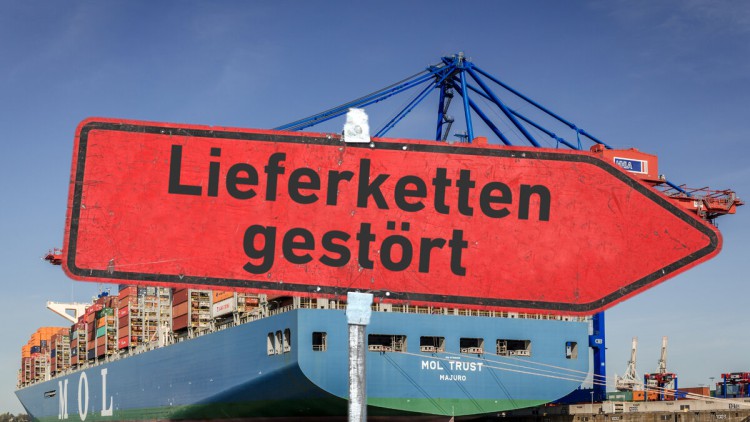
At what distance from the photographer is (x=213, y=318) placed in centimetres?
5362

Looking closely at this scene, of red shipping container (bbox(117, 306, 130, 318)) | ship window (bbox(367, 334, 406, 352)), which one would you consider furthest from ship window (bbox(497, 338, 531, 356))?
red shipping container (bbox(117, 306, 130, 318))

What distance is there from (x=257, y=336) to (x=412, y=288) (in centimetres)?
4008

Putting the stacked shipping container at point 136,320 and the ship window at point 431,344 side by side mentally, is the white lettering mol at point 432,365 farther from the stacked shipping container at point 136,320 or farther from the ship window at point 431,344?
the stacked shipping container at point 136,320

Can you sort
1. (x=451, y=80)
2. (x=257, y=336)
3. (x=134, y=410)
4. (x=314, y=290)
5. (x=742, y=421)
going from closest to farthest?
(x=314, y=290)
(x=742, y=421)
(x=257, y=336)
(x=451, y=80)
(x=134, y=410)

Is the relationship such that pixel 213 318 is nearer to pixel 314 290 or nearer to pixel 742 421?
pixel 742 421

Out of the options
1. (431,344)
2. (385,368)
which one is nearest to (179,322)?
(385,368)

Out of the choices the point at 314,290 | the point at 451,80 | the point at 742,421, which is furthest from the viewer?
the point at 451,80

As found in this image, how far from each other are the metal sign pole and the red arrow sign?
0.52 ft

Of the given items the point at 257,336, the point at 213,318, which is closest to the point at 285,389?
the point at 257,336

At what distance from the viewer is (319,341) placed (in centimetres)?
4212

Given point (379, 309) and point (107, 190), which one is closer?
point (107, 190)

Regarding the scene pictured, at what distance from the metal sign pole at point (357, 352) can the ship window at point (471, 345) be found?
38452mm

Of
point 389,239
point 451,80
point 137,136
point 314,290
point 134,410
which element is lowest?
point 134,410

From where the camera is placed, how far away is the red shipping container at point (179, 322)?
58219 millimetres
